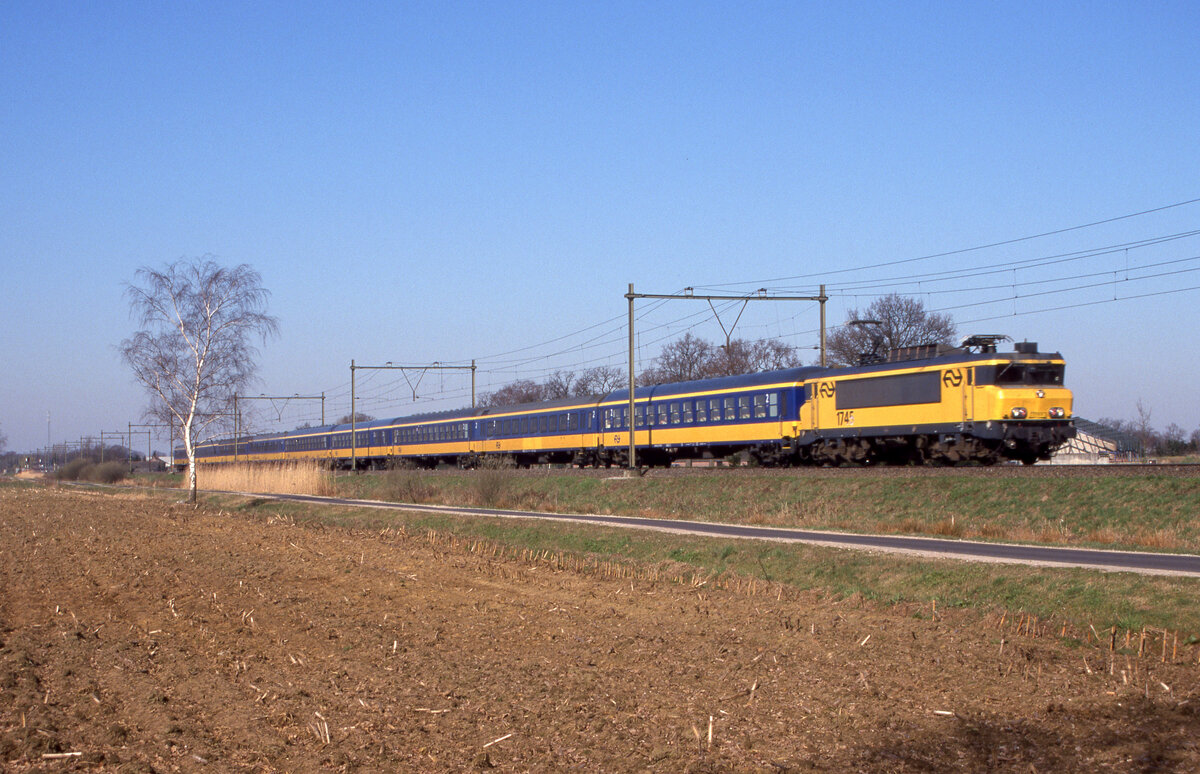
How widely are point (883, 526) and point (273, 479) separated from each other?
36.1 metres

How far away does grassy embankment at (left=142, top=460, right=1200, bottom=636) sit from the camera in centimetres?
1466

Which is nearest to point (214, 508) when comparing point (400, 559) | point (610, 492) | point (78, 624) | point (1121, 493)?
point (610, 492)

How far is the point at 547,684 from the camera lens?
984cm

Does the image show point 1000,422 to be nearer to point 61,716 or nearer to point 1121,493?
point 1121,493

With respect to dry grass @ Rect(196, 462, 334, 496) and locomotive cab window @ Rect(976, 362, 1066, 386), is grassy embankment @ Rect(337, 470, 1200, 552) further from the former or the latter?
dry grass @ Rect(196, 462, 334, 496)

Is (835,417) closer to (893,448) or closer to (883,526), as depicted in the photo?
(893,448)

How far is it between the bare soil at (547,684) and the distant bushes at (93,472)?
72.3m

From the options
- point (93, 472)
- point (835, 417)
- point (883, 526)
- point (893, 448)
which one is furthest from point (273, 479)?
point (93, 472)

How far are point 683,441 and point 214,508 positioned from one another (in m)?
19.2

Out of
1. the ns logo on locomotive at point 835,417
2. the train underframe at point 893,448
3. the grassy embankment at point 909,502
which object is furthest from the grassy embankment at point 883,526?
the ns logo on locomotive at point 835,417

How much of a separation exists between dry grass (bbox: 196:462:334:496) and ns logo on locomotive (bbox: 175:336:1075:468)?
7.31 meters

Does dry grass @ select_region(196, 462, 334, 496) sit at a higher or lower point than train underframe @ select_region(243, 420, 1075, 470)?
lower

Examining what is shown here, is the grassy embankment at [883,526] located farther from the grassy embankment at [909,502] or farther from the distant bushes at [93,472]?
the distant bushes at [93,472]

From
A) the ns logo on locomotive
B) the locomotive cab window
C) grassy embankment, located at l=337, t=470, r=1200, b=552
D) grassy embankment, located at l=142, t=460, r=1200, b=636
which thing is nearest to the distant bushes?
the ns logo on locomotive
